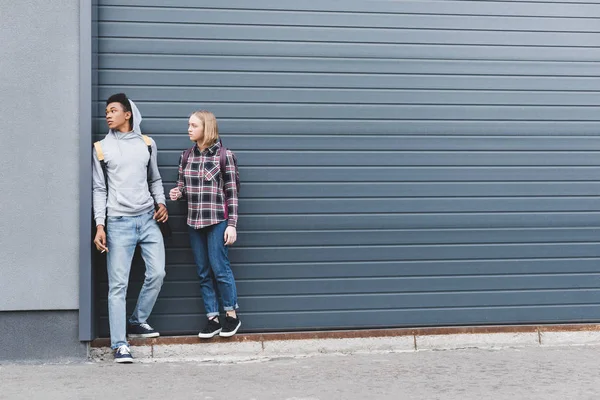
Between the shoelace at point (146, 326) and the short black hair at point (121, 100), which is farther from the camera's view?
the shoelace at point (146, 326)

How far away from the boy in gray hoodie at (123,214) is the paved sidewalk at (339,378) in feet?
1.62

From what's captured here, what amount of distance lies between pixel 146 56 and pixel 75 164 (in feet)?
3.59

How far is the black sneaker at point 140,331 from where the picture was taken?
265 inches

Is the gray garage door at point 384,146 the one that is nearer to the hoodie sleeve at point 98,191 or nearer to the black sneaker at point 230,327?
the black sneaker at point 230,327

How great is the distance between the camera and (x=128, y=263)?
21.5 feet

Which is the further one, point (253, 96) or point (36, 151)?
point (253, 96)

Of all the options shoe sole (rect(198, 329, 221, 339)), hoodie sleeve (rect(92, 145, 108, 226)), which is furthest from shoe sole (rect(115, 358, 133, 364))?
hoodie sleeve (rect(92, 145, 108, 226))

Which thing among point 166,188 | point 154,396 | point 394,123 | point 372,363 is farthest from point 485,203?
point 154,396

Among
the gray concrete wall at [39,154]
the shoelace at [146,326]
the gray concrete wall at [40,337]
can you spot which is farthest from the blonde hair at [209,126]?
the gray concrete wall at [40,337]

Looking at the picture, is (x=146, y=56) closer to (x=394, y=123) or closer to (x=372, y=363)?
(x=394, y=123)

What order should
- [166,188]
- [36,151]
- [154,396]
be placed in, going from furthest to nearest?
1. [166,188]
2. [36,151]
3. [154,396]

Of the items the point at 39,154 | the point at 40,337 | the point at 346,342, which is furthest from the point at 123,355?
the point at 346,342

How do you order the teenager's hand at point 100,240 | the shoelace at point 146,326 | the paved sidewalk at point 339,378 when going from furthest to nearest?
the shoelace at point 146,326, the teenager's hand at point 100,240, the paved sidewalk at point 339,378

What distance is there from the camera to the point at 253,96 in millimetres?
7031
